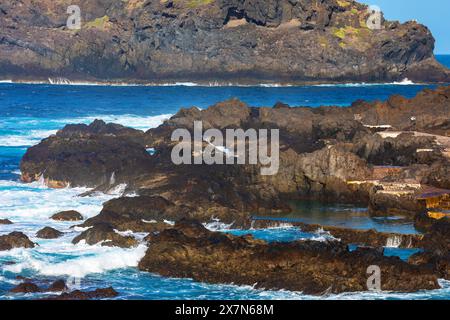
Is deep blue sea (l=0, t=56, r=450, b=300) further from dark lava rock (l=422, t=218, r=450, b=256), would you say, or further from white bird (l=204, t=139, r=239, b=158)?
white bird (l=204, t=139, r=239, b=158)

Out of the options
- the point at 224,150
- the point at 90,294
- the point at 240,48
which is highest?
the point at 240,48

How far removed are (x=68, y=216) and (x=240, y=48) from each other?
89.6 m

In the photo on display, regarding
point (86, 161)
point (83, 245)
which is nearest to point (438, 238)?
point (83, 245)

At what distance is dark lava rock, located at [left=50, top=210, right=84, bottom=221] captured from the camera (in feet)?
114

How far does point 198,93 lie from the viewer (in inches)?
4114

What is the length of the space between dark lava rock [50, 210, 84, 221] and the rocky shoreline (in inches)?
1.7

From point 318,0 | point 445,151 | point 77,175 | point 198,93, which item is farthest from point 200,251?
point 318,0

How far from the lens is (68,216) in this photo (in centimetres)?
3475

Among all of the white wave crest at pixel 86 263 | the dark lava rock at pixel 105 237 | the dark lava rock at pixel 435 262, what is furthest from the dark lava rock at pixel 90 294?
the dark lava rock at pixel 435 262

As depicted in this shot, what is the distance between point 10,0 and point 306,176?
104679 millimetres

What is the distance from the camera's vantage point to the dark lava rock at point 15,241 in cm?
3031

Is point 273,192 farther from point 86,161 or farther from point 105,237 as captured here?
point 86,161

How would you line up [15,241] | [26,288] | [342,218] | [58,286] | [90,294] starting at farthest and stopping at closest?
[342,218], [15,241], [58,286], [26,288], [90,294]

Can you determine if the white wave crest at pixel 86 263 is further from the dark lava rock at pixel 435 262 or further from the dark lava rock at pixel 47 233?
the dark lava rock at pixel 435 262
